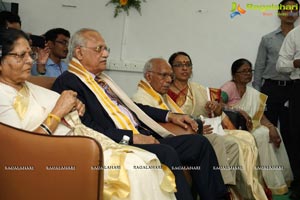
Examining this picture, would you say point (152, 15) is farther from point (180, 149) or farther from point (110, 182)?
point (110, 182)

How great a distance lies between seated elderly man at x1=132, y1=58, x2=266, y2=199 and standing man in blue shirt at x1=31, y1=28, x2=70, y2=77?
2.61 feet

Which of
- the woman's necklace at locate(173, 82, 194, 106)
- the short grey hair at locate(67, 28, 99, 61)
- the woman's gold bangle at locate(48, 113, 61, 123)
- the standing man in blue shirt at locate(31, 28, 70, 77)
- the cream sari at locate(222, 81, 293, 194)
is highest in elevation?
the short grey hair at locate(67, 28, 99, 61)

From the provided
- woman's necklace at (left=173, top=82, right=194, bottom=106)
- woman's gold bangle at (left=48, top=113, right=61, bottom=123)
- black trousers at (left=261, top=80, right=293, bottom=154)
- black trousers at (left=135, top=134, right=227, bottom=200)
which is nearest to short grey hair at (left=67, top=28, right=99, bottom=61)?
woman's gold bangle at (left=48, top=113, right=61, bottom=123)

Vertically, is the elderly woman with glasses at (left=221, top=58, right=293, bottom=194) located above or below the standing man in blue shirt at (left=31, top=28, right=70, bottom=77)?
below

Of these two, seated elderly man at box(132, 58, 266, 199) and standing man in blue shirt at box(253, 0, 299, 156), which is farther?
standing man in blue shirt at box(253, 0, 299, 156)

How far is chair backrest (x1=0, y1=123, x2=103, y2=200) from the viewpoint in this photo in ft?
4.66

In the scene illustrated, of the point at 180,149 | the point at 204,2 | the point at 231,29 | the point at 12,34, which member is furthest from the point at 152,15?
the point at 12,34

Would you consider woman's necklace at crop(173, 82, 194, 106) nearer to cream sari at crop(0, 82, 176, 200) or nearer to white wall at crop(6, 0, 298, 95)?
white wall at crop(6, 0, 298, 95)

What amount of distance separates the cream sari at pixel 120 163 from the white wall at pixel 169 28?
96.9 inches

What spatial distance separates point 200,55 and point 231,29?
43cm

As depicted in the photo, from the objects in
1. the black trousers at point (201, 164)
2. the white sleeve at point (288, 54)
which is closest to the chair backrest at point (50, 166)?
the black trousers at point (201, 164)

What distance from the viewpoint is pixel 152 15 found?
4.30 metres

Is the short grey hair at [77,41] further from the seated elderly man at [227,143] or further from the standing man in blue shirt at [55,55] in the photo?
the standing man in blue shirt at [55,55]

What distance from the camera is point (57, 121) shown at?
181cm
